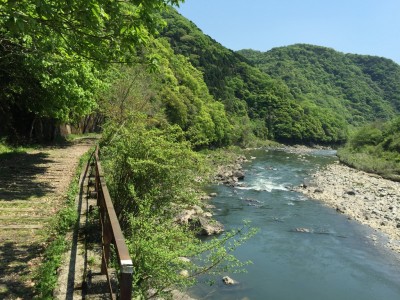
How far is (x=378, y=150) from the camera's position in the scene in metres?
72.2

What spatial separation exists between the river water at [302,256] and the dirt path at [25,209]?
21.6ft

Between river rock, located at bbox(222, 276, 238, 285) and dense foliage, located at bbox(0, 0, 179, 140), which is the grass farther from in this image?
river rock, located at bbox(222, 276, 238, 285)

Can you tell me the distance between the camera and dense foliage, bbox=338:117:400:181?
196 feet

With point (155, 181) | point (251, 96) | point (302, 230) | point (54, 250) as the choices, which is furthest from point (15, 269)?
point (251, 96)

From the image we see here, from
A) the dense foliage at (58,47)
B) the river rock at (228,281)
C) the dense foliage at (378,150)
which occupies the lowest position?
the river rock at (228,281)

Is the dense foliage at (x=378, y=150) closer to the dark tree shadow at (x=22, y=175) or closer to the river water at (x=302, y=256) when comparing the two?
the river water at (x=302, y=256)

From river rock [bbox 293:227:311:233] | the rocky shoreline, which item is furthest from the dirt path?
the rocky shoreline

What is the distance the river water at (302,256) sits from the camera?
15.6 m

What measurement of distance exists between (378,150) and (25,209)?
72836mm

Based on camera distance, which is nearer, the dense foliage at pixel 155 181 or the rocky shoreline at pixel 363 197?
the dense foliage at pixel 155 181

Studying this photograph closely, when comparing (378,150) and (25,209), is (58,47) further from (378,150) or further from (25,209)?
(378,150)

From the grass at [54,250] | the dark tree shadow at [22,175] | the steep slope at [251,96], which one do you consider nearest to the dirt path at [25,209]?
the dark tree shadow at [22,175]

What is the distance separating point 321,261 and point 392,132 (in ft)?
217

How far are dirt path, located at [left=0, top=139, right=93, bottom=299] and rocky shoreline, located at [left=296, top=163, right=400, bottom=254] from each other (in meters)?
18.5
